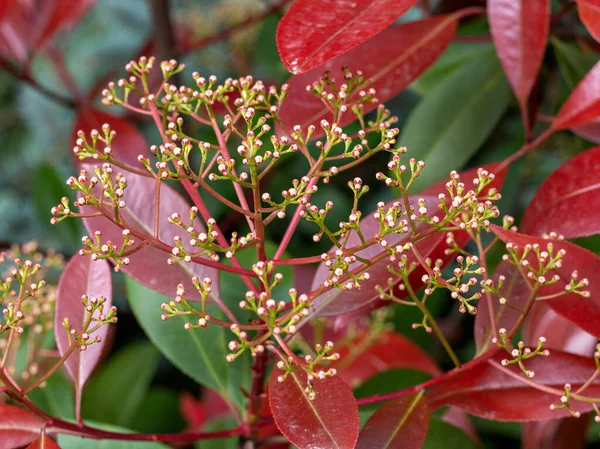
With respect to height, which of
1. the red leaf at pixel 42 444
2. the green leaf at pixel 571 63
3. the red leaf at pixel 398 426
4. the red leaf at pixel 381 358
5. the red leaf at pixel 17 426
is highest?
the green leaf at pixel 571 63

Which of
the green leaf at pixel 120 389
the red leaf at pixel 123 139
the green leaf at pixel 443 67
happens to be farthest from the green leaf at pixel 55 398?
the green leaf at pixel 443 67

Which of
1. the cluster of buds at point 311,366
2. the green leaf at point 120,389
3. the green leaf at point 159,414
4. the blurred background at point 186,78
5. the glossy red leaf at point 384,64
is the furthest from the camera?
the green leaf at point 159,414

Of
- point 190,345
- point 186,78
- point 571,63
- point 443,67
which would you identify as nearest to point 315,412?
point 190,345

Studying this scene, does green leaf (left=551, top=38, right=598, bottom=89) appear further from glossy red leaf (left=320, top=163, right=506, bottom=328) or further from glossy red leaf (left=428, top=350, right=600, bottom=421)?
glossy red leaf (left=428, top=350, right=600, bottom=421)

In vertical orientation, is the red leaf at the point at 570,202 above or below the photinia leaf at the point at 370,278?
below

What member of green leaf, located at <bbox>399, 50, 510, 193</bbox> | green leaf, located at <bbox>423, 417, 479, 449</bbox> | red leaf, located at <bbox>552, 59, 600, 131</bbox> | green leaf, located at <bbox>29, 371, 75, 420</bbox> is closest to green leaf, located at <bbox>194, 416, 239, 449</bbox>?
green leaf, located at <bbox>29, 371, 75, 420</bbox>

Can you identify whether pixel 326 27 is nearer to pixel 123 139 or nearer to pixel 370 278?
pixel 370 278

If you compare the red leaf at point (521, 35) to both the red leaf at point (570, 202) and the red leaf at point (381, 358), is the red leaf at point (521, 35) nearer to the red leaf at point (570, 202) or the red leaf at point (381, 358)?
the red leaf at point (570, 202)
